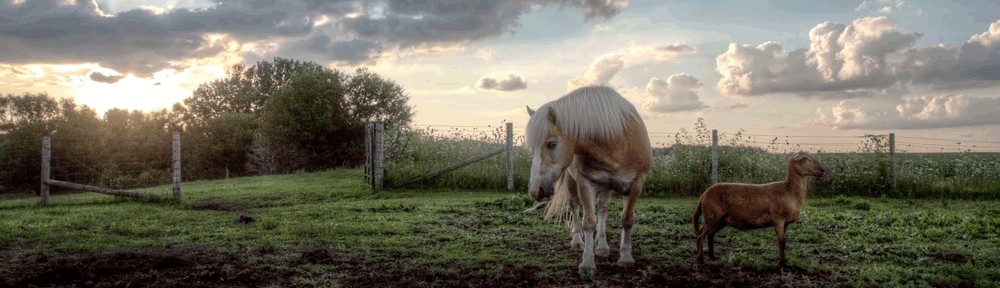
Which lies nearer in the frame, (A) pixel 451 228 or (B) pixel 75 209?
(A) pixel 451 228

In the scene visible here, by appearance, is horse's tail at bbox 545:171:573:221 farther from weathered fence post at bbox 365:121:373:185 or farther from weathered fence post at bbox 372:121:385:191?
weathered fence post at bbox 365:121:373:185

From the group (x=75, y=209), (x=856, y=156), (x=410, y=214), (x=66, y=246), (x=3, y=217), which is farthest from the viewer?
(x=856, y=156)

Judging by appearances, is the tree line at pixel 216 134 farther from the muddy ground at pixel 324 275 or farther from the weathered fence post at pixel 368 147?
the muddy ground at pixel 324 275

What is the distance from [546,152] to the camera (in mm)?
6297

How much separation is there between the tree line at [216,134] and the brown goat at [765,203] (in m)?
22.4

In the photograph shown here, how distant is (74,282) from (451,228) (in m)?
4.99

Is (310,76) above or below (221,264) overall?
above

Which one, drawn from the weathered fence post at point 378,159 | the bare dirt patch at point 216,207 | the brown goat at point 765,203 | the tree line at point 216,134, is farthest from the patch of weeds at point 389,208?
the tree line at point 216,134

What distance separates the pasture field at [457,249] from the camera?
639 cm

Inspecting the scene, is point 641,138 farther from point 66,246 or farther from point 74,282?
point 66,246

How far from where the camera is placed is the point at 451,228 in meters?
10.1

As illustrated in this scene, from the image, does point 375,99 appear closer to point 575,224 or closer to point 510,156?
point 510,156

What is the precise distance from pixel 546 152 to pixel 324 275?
254cm

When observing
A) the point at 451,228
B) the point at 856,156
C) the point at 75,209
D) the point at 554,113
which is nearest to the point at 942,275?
the point at 554,113
